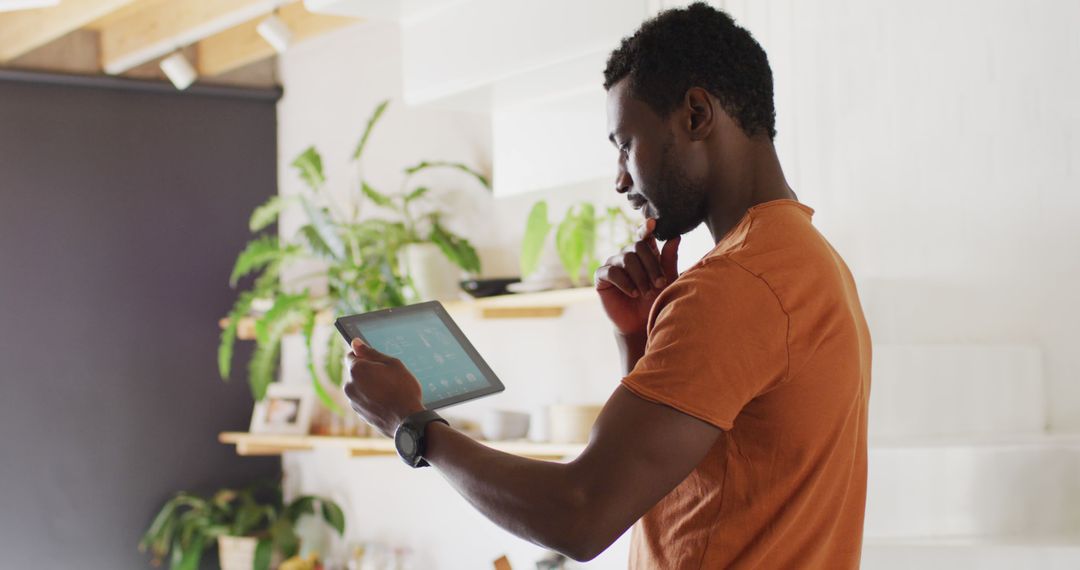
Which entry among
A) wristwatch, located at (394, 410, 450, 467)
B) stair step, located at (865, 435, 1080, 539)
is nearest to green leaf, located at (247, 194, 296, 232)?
stair step, located at (865, 435, 1080, 539)

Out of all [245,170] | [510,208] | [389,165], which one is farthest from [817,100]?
[245,170]

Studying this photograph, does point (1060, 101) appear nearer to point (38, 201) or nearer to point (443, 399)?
point (443, 399)

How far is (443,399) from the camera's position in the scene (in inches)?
52.7

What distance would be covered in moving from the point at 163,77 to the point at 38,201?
2.41 ft

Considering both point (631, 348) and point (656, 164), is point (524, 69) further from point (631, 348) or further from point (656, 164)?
point (656, 164)

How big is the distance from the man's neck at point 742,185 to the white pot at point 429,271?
7.93 feet

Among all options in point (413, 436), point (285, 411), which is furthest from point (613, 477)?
point (285, 411)

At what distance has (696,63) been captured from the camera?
115cm

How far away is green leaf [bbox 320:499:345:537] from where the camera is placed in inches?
173

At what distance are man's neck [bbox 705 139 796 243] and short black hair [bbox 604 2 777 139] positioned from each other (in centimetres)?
3

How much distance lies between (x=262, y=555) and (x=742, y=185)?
3581 millimetres

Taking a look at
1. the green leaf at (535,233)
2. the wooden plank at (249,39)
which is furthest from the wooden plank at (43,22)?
the green leaf at (535,233)

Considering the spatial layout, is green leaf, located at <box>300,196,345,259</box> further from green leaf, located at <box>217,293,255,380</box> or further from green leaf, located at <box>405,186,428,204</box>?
green leaf, located at <box>217,293,255,380</box>

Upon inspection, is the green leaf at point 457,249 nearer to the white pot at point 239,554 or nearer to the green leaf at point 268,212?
the green leaf at point 268,212
